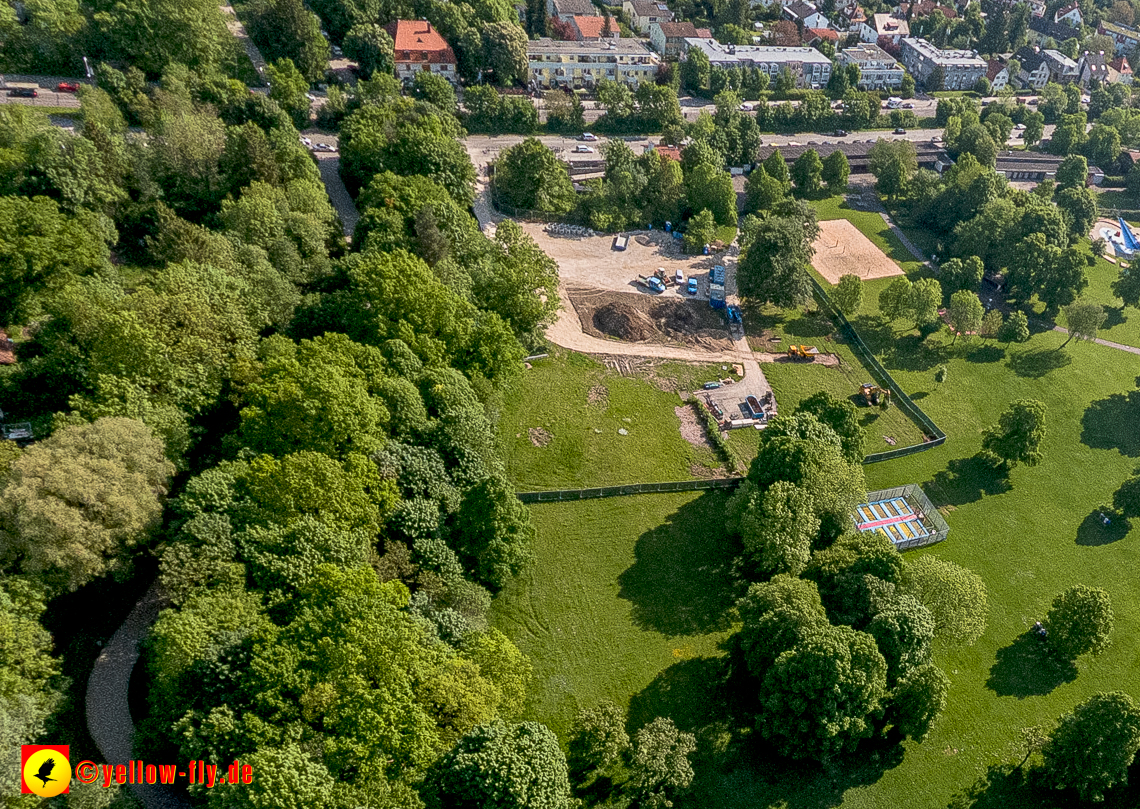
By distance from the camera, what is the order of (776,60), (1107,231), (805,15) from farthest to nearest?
1. (805,15)
2. (776,60)
3. (1107,231)

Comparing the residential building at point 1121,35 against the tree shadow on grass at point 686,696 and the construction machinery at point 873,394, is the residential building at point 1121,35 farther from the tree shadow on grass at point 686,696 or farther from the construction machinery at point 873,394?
the tree shadow on grass at point 686,696

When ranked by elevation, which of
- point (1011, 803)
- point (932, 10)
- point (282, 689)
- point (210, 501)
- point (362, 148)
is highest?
point (932, 10)

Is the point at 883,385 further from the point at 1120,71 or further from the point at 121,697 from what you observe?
the point at 1120,71

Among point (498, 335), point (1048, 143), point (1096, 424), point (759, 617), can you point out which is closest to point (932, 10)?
point (1048, 143)

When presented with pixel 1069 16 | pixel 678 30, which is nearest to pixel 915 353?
pixel 678 30

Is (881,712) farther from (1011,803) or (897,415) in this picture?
(897,415)

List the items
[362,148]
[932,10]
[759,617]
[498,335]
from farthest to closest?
[932,10] < [362,148] < [498,335] < [759,617]
